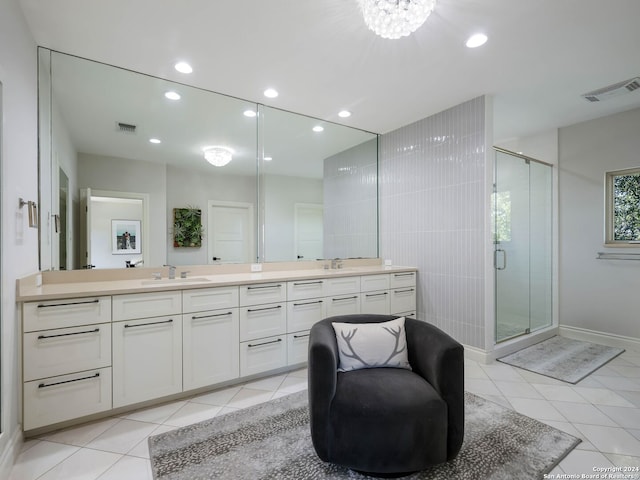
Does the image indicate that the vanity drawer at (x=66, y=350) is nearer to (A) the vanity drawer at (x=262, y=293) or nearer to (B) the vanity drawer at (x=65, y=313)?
(B) the vanity drawer at (x=65, y=313)

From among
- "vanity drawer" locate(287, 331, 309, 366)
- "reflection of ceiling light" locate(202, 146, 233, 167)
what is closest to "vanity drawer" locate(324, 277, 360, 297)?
"vanity drawer" locate(287, 331, 309, 366)

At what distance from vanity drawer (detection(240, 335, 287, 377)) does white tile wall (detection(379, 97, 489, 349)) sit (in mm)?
1795

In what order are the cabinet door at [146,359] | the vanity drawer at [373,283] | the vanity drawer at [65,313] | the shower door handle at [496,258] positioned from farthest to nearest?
the vanity drawer at [373,283] → the shower door handle at [496,258] → the cabinet door at [146,359] → the vanity drawer at [65,313]

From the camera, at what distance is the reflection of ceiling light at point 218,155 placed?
2.98 meters

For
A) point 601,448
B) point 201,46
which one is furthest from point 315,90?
point 601,448

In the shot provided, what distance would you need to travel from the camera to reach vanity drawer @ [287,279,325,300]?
271 centimetres

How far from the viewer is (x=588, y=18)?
74.0 inches

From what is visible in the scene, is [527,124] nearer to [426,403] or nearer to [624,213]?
[624,213]

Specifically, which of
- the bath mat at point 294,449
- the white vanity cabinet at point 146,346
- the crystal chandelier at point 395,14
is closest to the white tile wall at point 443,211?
the bath mat at point 294,449

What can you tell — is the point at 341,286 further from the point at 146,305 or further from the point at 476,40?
the point at 476,40

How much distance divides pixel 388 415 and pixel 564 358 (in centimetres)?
275

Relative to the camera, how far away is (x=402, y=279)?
3.46 metres

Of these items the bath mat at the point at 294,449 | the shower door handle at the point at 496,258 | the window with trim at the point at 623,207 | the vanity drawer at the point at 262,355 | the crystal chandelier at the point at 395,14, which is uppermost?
the crystal chandelier at the point at 395,14

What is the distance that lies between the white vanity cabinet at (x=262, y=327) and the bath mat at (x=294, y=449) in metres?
0.47
